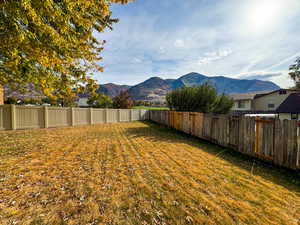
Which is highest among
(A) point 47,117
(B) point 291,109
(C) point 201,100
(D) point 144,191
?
(C) point 201,100

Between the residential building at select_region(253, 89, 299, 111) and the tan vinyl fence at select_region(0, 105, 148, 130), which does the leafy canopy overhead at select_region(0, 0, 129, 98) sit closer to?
the tan vinyl fence at select_region(0, 105, 148, 130)

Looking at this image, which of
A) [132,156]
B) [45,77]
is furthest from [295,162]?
[45,77]

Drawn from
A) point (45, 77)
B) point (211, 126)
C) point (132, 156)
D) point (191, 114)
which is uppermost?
point (45, 77)

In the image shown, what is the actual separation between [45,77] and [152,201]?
6069 millimetres

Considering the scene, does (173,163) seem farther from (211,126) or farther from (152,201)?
(211,126)

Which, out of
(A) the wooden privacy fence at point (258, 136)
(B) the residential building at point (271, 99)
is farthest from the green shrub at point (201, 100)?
(B) the residential building at point (271, 99)

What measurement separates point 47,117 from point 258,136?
13.3m

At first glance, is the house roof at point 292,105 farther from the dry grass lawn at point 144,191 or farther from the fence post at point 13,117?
the fence post at point 13,117

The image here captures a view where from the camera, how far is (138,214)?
1938mm

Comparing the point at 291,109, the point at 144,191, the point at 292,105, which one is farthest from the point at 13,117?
the point at 292,105

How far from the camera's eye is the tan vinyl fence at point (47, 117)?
8366 mm

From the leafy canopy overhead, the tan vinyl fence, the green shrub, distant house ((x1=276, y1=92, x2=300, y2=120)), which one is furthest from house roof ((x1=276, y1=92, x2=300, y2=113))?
the tan vinyl fence

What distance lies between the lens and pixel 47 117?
1004 centimetres

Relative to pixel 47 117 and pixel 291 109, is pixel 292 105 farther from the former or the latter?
pixel 47 117
